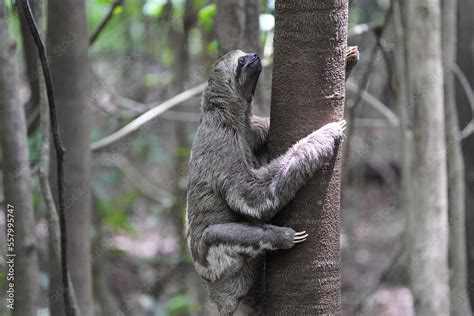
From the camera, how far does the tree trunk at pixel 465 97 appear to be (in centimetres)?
790

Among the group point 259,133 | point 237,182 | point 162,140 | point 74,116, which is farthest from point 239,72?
point 162,140

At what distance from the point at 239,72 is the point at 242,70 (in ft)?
0.12

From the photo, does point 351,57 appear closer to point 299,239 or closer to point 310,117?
point 310,117

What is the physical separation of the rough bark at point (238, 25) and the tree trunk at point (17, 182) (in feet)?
5.83

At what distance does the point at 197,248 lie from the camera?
418 cm

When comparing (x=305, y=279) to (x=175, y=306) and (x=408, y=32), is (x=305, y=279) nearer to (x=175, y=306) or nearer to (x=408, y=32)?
(x=408, y=32)

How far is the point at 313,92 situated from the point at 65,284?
95.7 inches

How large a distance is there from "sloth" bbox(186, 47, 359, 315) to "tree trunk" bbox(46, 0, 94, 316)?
56.2 inches

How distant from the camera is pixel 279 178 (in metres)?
3.55

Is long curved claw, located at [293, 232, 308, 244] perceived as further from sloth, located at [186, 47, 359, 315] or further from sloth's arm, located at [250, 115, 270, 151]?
sloth's arm, located at [250, 115, 270, 151]

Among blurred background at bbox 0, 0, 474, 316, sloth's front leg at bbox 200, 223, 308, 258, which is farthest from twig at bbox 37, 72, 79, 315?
sloth's front leg at bbox 200, 223, 308, 258

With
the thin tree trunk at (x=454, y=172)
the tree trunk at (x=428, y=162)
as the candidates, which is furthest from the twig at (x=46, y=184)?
the thin tree trunk at (x=454, y=172)

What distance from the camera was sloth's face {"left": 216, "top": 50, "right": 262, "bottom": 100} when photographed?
174 inches

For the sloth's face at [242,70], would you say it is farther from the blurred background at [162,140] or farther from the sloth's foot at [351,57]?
the blurred background at [162,140]
